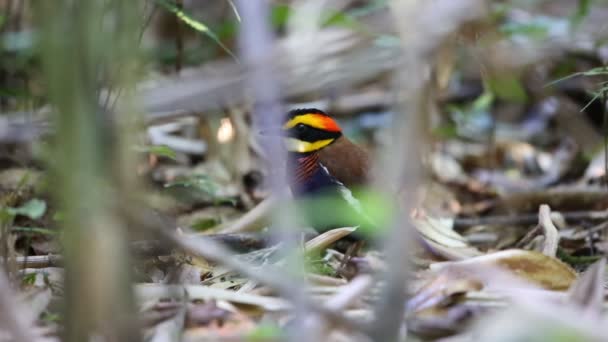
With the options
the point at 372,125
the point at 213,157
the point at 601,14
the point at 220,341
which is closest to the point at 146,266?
the point at 220,341

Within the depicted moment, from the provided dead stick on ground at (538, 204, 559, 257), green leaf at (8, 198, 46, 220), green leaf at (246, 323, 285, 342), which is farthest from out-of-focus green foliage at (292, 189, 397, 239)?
green leaf at (246, 323, 285, 342)

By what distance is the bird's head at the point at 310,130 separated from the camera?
336cm

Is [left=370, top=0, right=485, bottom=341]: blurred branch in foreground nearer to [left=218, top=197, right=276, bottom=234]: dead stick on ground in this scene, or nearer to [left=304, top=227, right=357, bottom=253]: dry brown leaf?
[left=304, top=227, right=357, bottom=253]: dry brown leaf

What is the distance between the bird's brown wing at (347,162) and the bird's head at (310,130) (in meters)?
0.06

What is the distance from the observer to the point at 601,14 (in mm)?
5418

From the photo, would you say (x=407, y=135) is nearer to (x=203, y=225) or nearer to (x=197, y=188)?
(x=197, y=188)

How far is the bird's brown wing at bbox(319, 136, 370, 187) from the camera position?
3.19m

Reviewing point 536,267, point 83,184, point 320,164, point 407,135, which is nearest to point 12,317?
point 83,184

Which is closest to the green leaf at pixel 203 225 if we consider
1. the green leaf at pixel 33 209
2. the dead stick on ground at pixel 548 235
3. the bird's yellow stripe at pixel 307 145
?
the bird's yellow stripe at pixel 307 145

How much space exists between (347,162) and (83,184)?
2042 mm

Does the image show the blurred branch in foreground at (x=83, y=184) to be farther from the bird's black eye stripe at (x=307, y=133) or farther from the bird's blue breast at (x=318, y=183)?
the bird's black eye stripe at (x=307, y=133)

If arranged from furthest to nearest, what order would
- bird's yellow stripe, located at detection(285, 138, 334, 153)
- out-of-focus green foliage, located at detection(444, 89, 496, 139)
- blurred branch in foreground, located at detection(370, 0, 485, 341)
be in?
1. out-of-focus green foliage, located at detection(444, 89, 496, 139)
2. bird's yellow stripe, located at detection(285, 138, 334, 153)
3. blurred branch in foreground, located at detection(370, 0, 485, 341)

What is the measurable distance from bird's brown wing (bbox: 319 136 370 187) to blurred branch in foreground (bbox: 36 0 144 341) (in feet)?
6.36

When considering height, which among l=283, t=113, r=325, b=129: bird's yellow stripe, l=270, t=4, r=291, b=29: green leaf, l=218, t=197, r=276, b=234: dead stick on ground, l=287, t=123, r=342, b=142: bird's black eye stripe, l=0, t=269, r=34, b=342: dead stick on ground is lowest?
l=218, t=197, r=276, b=234: dead stick on ground
